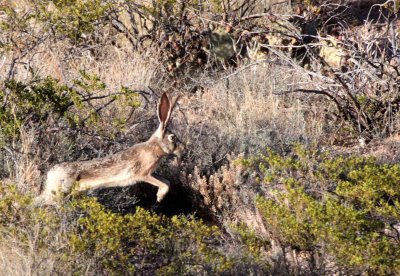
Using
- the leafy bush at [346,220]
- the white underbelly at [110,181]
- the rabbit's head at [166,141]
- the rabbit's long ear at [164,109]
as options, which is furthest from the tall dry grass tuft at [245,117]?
the leafy bush at [346,220]

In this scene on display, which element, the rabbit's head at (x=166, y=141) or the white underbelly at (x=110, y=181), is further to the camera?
the rabbit's head at (x=166, y=141)

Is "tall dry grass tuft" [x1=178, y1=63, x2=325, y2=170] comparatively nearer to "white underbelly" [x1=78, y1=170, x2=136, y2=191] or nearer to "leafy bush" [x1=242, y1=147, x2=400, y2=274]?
"white underbelly" [x1=78, y1=170, x2=136, y2=191]

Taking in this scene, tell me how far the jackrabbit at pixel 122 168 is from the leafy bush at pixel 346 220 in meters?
0.93

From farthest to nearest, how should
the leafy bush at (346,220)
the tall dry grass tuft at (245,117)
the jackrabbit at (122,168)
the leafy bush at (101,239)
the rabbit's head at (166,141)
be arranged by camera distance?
1. the tall dry grass tuft at (245,117)
2. the rabbit's head at (166,141)
3. the jackrabbit at (122,168)
4. the leafy bush at (101,239)
5. the leafy bush at (346,220)

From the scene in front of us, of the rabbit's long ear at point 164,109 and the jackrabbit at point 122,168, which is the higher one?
the rabbit's long ear at point 164,109

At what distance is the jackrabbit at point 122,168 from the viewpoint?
5.53 metres

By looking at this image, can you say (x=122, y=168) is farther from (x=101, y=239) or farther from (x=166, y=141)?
(x=101, y=239)

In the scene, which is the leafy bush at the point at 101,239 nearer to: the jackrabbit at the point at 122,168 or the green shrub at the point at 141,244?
the green shrub at the point at 141,244

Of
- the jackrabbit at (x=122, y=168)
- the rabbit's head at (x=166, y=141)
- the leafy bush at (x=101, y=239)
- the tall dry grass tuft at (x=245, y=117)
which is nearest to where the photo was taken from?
the leafy bush at (x=101, y=239)

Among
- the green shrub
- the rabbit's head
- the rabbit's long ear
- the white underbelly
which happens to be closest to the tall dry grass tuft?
the rabbit's head

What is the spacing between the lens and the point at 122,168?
5699 mm

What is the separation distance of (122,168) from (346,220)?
1907mm

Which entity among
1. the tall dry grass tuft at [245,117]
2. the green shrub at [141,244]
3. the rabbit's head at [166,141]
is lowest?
the tall dry grass tuft at [245,117]

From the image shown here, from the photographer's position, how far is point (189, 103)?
8.76 meters
